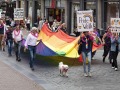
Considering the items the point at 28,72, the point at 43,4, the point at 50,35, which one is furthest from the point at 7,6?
the point at 28,72

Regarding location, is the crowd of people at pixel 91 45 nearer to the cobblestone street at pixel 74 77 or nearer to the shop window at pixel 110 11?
the cobblestone street at pixel 74 77

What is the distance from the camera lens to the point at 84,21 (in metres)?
16.4

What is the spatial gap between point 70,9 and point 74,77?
70.8 feet

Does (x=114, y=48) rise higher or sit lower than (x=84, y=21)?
lower

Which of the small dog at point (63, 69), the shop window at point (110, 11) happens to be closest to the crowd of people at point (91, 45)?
the small dog at point (63, 69)

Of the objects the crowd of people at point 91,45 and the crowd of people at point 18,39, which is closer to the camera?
the crowd of people at point 91,45

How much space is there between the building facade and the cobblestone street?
1154 cm

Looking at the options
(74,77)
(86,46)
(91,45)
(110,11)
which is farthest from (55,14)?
(74,77)

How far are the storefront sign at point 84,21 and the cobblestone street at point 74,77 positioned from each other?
5.83 ft

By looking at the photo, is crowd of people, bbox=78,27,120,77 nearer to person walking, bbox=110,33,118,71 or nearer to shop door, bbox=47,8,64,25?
person walking, bbox=110,33,118,71

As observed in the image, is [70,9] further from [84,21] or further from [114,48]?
[84,21]

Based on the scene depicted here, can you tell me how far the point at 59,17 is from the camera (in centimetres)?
3953

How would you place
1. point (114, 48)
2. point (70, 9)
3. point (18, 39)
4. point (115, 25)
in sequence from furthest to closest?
point (70, 9), point (18, 39), point (115, 25), point (114, 48)

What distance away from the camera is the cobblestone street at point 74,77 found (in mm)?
13719
